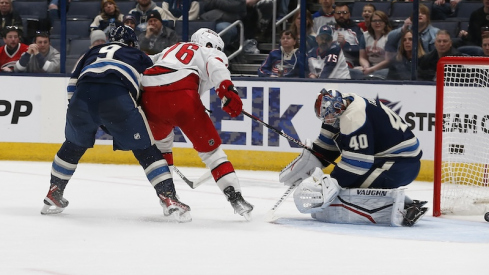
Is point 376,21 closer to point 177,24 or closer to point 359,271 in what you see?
point 177,24

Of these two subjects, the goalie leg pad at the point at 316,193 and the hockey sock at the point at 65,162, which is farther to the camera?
the hockey sock at the point at 65,162

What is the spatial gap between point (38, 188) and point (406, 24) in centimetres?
299

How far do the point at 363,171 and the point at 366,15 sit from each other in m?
2.67

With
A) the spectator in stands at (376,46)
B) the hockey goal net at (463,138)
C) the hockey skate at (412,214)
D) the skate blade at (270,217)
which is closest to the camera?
the hockey skate at (412,214)

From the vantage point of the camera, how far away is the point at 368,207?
4.82 metres

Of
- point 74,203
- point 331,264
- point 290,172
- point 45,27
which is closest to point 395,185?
point 290,172

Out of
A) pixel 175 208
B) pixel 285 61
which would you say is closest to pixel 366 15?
pixel 285 61

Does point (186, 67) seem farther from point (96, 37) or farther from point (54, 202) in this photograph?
point (96, 37)

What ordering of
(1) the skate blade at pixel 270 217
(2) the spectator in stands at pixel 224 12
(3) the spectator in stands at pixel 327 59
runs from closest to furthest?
1. (1) the skate blade at pixel 270 217
2. (3) the spectator in stands at pixel 327 59
3. (2) the spectator in stands at pixel 224 12

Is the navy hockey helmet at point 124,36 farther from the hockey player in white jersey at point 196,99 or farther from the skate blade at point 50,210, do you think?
the skate blade at point 50,210

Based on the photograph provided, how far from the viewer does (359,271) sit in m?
3.63

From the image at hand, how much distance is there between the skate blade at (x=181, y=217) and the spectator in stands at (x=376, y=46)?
2.76 metres

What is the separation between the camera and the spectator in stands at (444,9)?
6965mm

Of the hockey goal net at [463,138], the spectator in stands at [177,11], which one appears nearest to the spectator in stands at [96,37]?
the spectator in stands at [177,11]
